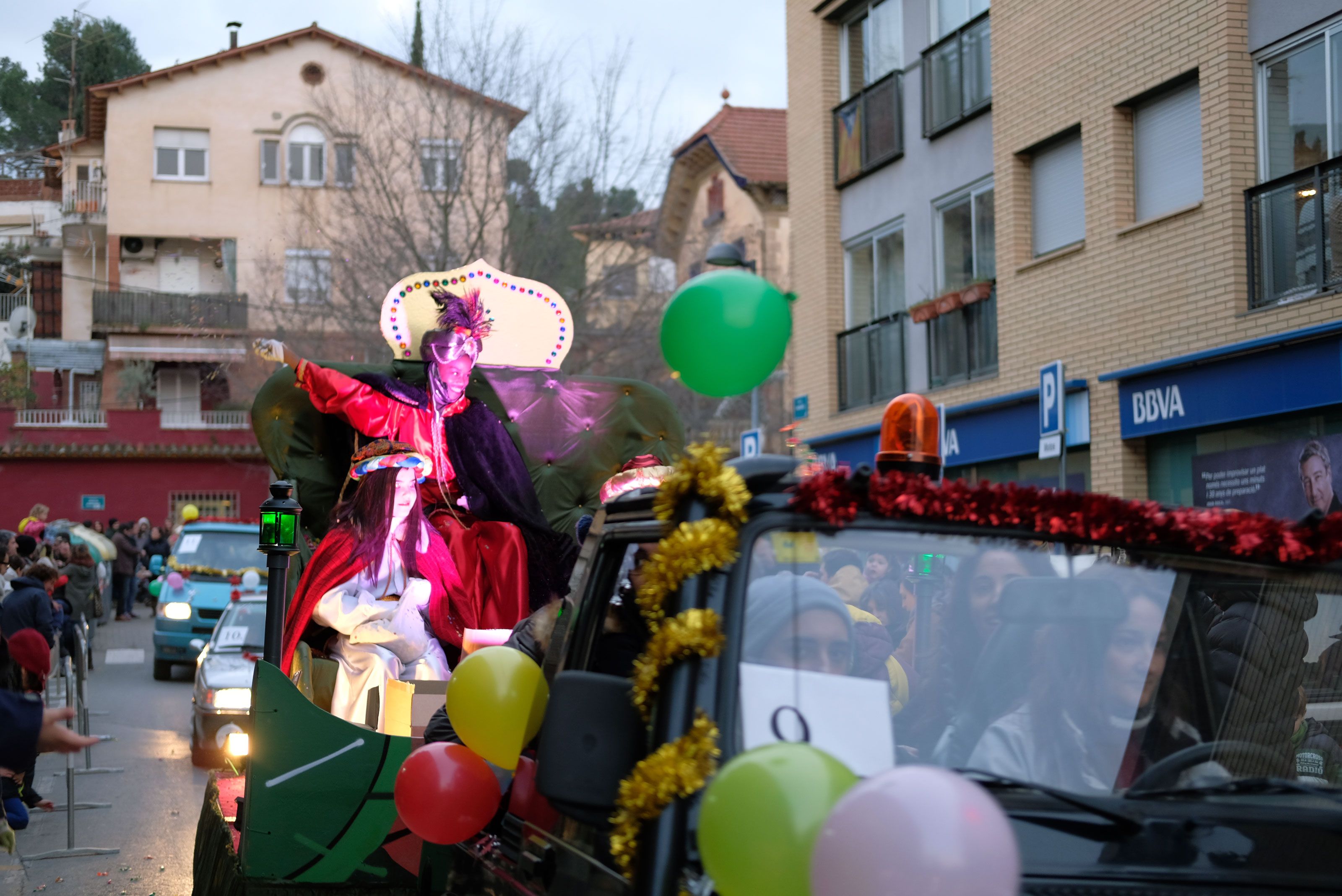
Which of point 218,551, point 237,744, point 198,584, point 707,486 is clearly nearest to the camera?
point 707,486

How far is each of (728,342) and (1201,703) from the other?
1.35 metres

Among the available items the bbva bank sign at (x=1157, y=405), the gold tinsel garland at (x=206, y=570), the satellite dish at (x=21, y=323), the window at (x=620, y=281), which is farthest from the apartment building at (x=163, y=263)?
the bbva bank sign at (x=1157, y=405)

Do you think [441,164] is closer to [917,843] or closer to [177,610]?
[177,610]

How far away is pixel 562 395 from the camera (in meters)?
7.49

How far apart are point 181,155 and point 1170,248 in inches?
1440

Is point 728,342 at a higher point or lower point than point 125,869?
higher

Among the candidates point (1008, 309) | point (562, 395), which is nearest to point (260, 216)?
point (1008, 309)

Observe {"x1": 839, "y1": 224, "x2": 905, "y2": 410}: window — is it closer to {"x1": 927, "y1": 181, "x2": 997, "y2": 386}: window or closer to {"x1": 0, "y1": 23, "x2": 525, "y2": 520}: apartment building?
{"x1": 927, "y1": 181, "x2": 997, "y2": 386}: window

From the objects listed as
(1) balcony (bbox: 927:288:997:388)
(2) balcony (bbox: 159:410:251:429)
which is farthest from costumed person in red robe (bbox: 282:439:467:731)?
(2) balcony (bbox: 159:410:251:429)

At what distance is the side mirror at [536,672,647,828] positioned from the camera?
2.47 metres

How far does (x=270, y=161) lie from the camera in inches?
1725

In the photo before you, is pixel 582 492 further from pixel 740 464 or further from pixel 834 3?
pixel 834 3

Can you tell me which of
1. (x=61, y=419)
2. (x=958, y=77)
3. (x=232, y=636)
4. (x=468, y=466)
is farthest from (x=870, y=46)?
(x=61, y=419)

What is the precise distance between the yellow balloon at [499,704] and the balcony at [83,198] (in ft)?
154
